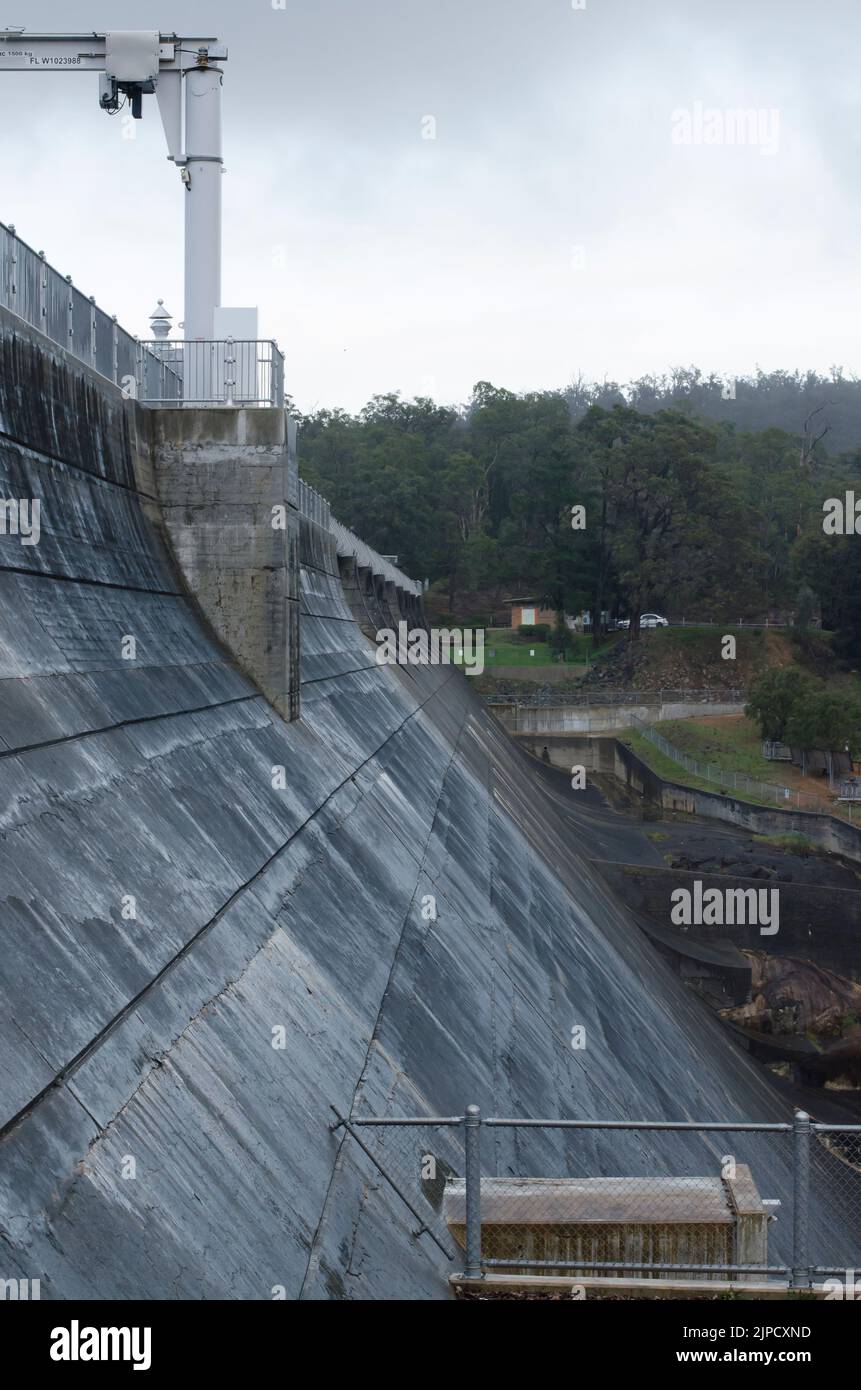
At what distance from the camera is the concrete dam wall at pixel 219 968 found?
4395 millimetres

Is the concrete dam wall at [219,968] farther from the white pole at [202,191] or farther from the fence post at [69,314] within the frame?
the white pole at [202,191]

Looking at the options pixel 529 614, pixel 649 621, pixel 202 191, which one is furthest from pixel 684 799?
pixel 529 614

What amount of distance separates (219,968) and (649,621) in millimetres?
86429

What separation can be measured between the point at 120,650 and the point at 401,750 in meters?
10.1

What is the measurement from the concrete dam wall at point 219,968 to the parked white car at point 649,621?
7427cm

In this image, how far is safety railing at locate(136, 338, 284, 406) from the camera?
12.9 meters

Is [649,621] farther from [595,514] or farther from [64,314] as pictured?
[64,314]

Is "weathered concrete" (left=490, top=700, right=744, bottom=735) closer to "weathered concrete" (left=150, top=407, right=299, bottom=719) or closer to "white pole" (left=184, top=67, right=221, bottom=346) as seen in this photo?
"white pole" (left=184, top=67, right=221, bottom=346)

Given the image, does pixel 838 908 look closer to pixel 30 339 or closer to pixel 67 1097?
pixel 30 339

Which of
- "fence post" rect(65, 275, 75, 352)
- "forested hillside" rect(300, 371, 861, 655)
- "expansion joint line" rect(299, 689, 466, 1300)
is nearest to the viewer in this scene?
"expansion joint line" rect(299, 689, 466, 1300)

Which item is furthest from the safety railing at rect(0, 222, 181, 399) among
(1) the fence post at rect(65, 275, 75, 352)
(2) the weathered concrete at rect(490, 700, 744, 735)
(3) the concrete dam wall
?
(2) the weathered concrete at rect(490, 700, 744, 735)

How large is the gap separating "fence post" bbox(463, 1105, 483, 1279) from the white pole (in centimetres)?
1298

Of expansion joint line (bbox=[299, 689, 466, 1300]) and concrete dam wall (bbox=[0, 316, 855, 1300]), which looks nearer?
concrete dam wall (bbox=[0, 316, 855, 1300])
